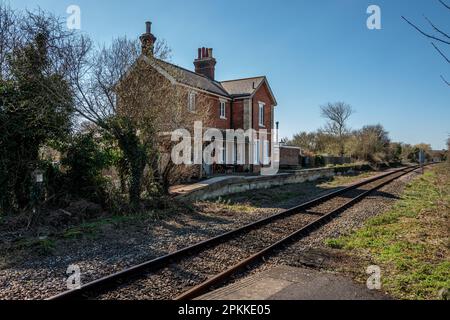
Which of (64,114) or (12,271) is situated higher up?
(64,114)

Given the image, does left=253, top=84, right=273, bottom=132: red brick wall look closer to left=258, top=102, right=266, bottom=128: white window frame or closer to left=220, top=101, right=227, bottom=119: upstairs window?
left=258, top=102, right=266, bottom=128: white window frame

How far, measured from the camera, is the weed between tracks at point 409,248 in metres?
5.42

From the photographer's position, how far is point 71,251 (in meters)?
7.58

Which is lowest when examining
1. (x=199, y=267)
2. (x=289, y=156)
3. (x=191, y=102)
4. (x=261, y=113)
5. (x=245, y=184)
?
(x=199, y=267)

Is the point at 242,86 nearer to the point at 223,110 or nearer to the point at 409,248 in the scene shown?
the point at 223,110

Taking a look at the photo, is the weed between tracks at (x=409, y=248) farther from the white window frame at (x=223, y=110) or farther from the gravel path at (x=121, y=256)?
the white window frame at (x=223, y=110)

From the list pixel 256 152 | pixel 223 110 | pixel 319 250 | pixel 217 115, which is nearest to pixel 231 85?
pixel 223 110

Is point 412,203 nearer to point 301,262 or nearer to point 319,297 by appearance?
point 301,262

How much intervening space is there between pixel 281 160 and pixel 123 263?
1268 inches

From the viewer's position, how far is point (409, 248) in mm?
7605

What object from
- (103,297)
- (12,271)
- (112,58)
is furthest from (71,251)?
(112,58)

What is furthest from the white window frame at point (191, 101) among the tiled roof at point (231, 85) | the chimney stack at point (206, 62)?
the chimney stack at point (206, 62)

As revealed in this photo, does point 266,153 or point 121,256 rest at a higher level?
point 266,153

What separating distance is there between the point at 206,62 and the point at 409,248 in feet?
88.3
